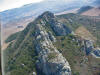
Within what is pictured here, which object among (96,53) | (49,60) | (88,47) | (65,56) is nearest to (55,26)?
(88,47)

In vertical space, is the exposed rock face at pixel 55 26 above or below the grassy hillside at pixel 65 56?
above

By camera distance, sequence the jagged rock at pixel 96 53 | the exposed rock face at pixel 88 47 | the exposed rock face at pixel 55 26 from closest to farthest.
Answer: the jagged rock at pixel 96 53 < the exposed rock face at pixel 88 47 < the exposed rock face at pixel 55 26

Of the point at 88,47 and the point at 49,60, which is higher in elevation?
the point at 49,60

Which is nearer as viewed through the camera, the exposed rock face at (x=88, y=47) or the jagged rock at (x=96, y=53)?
Result: the jagged rock at (x=96, y=53)

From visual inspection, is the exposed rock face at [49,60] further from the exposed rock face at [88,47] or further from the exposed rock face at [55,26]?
the exposed rock face at [55,26]

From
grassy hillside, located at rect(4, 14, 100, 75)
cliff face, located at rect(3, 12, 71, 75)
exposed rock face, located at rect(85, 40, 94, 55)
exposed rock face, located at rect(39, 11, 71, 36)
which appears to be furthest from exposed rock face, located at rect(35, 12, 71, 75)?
exposed rock face, located at rect(39, 11, 71, 36)

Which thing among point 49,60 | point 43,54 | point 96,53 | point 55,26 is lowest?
point 96,53

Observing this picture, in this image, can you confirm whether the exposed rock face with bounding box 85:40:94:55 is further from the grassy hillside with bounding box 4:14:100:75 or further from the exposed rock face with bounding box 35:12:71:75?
the exposed rock face with bounding box 35:12:71:75

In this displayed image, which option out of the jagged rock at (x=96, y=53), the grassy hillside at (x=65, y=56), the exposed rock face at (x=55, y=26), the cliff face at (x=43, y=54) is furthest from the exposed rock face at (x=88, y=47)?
the exposed rock face at (x=55, y=26)

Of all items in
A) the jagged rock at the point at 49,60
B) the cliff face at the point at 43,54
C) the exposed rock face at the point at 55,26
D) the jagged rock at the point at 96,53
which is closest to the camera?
the jagged rock at the point at 49,60

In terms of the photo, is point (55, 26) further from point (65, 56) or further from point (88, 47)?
point (65, 56)

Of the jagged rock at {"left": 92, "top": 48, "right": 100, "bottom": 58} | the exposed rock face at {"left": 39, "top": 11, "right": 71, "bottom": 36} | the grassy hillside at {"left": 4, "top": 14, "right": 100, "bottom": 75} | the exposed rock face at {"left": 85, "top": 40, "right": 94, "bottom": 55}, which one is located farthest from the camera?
the exposed rock face at {"left": 39, "top": 11, "right": 71, "bottom": 36}
